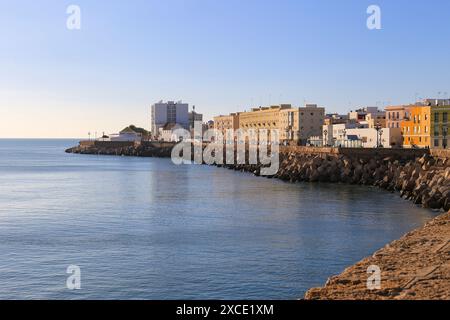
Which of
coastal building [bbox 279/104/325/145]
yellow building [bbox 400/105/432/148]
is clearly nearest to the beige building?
coastal building [bbox 279/104/325/145]

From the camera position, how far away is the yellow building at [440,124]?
81.4m

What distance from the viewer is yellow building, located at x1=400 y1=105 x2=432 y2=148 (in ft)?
273

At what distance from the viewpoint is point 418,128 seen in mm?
85750

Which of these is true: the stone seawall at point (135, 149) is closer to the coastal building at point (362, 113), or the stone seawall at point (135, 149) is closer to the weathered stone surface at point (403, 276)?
the coastal building at point (362, 113)

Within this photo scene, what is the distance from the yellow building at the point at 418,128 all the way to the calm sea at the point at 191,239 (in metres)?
27.7

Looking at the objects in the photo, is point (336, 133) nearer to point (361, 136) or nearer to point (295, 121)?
point (361, 136)
